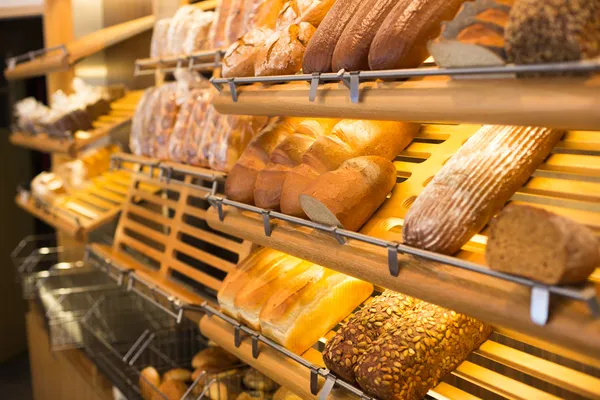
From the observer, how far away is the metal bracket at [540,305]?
97cm

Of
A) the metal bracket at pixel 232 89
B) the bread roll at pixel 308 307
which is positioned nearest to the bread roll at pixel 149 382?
the bread roll at pixel 308 307

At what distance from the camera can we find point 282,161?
5.95 feet

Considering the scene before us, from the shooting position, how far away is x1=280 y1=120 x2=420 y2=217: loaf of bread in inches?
64.4

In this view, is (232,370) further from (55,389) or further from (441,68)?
(55,389)

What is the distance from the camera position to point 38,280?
13.9ft

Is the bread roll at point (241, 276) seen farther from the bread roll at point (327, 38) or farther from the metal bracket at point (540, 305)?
the metal bracket at point (540, 305)

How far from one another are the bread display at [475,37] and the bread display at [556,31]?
55 millimetres

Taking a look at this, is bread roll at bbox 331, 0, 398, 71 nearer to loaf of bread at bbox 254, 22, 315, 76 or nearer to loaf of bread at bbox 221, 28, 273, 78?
loaf of bread at bbox 254, 22, 315, 76

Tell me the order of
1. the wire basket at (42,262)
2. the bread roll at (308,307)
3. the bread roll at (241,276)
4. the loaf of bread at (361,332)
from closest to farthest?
1. the loaf of bread at (361,332)
2. the bread roll at (308,307)
3. the bread roll at (241,276)
4. the wire basket at (42,262)

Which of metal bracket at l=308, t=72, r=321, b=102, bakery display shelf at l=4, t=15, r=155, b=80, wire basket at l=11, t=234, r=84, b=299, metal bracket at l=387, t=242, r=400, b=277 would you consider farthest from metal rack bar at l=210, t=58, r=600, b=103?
wire basket at l=11, t=234, r=84, b=299

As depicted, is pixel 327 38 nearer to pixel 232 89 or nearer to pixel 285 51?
pixel 285 51

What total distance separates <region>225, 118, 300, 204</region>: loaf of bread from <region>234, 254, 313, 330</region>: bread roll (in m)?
0.24

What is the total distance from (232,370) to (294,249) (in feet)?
2.72

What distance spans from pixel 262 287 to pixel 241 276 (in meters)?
0.14
